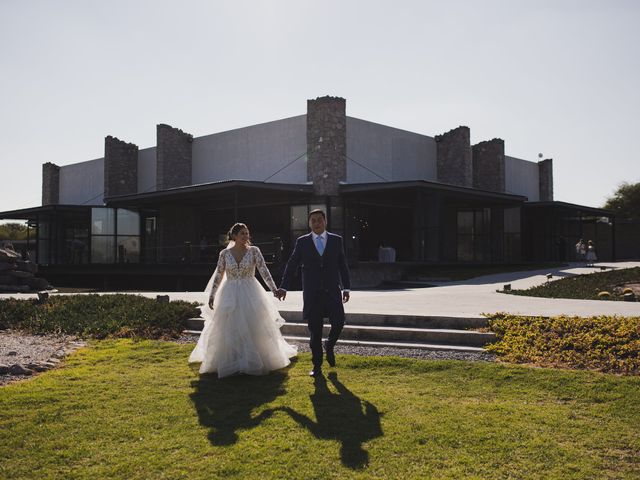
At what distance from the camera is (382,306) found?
1027 centimetres

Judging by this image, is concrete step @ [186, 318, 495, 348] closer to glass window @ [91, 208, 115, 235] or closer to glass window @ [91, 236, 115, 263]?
glass window @ [91, 236, 115, 263]

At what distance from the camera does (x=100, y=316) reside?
1016cm

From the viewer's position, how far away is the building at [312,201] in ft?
79.3

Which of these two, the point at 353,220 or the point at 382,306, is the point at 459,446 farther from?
the point at 353,220

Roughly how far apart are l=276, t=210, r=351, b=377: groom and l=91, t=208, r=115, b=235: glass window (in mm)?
25720

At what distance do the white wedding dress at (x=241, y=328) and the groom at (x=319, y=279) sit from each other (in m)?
0.37

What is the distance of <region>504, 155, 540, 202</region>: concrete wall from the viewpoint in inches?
1350

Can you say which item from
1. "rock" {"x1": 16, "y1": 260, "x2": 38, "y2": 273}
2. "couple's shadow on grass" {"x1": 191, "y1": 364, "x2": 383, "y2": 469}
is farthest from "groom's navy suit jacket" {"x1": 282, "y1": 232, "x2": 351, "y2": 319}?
"rock" {"x1": 16, "y1": 260, "x2": 38, "y2": 273}

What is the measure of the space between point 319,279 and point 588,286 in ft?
39.6

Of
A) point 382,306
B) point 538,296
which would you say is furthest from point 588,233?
point 382,306

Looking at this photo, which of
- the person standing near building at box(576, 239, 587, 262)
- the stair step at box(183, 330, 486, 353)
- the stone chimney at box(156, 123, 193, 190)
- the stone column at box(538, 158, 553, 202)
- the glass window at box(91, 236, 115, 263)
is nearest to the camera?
the stair step at box(183, 330, 486, 353)

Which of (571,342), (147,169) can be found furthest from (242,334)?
(147,169)

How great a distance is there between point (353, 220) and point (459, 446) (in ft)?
71.8

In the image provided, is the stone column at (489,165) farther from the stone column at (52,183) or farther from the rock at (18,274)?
the stone column at (52,183)
